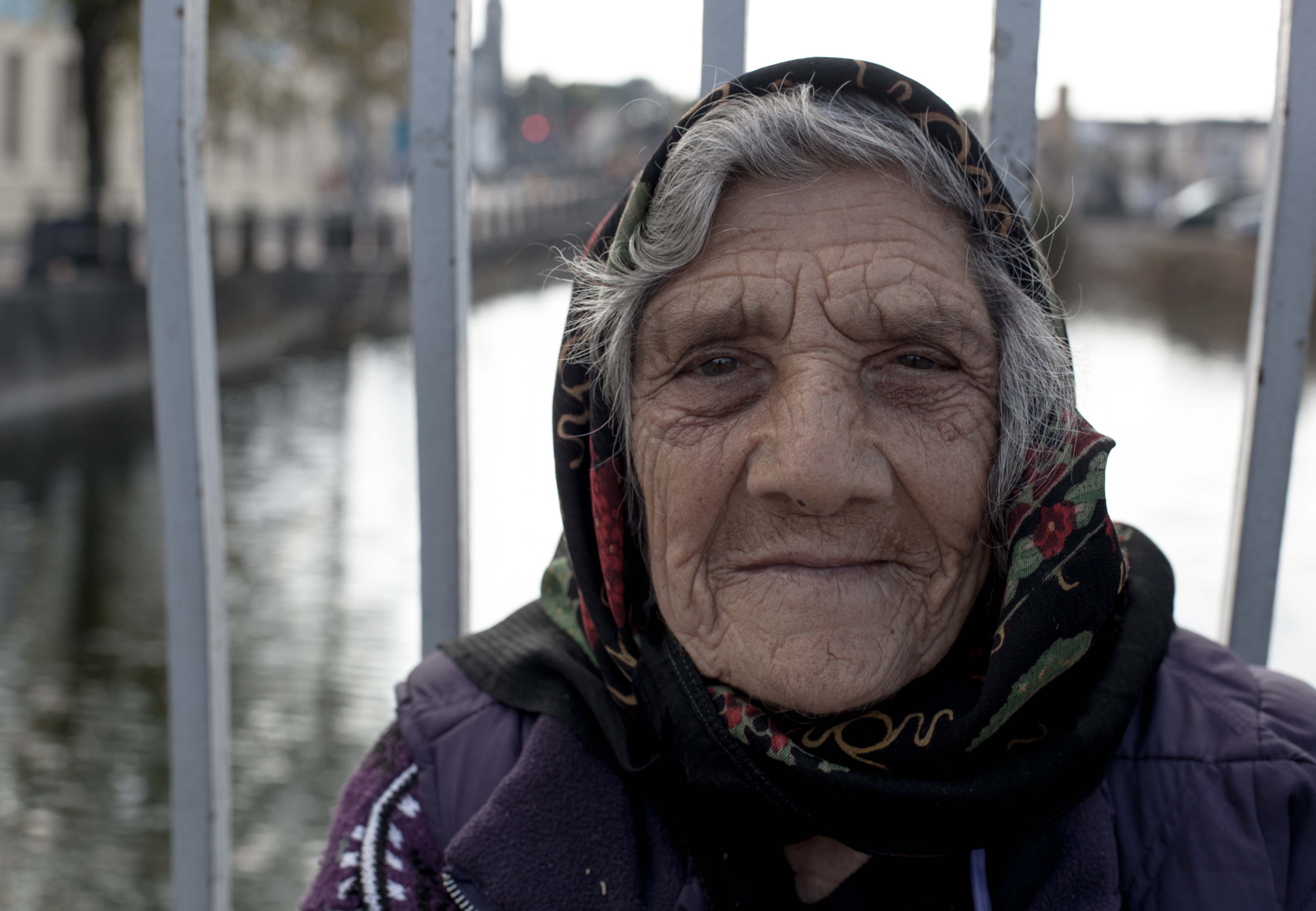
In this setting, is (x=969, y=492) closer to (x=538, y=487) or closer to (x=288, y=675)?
(x=288, y=675)

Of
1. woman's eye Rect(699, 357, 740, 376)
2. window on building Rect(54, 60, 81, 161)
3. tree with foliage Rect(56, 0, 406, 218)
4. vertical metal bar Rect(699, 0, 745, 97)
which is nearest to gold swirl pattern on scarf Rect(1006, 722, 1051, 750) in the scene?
woman's eye Rect(699, 357, 740, 376)

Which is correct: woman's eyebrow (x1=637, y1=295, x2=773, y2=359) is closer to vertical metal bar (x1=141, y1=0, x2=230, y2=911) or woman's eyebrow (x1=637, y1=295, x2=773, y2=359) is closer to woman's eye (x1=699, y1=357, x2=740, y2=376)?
woman's eye (x1=699, y1=357, x2=740, y2=376)

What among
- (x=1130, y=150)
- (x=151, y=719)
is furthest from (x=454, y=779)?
(x=1130, y=150)

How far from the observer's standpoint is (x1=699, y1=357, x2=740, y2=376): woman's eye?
1454 millimetres

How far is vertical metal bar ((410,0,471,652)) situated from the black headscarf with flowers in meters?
0.18

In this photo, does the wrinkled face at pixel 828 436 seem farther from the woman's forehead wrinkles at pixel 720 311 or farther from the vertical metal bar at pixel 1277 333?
the vertical metal bar at pixel 1277 333

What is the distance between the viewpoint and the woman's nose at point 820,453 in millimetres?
1332

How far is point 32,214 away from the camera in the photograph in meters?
13.4

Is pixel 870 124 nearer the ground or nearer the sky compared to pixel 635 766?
nearer the sky

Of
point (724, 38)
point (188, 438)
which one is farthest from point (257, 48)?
point (724, 38)

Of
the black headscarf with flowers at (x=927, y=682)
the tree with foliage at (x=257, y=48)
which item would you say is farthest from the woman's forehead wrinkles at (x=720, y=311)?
the tree with foliage at (x=257, y=48)

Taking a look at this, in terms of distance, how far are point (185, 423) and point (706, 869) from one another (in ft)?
2.98

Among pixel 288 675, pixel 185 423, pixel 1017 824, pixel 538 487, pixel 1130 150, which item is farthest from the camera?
pixel 1130 150

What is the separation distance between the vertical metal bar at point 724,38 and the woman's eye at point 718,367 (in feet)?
1.15
